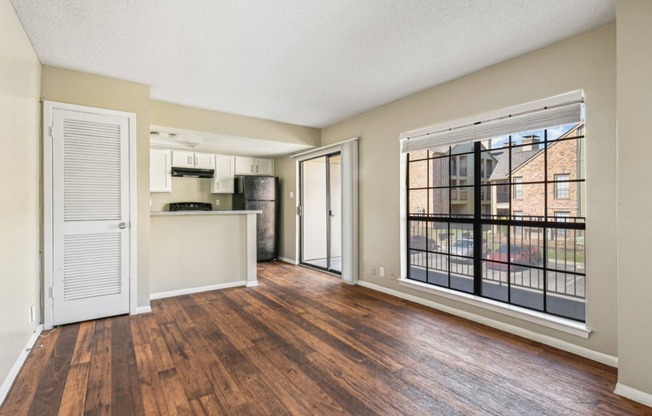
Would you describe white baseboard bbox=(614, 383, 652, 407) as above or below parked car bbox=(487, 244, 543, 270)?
below

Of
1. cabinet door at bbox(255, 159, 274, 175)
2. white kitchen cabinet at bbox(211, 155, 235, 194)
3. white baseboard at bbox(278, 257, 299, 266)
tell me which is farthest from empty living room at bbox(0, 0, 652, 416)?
cabinet door at bbox(255, 159, 274, 175)

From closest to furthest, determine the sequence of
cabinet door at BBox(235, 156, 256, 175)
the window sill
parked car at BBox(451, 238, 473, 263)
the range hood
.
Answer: the window sill, parked car at BBox(451, 238, 473, 263), the range hood, cabinet door at BBox(235, 156, 256, 175)

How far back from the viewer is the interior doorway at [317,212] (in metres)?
5.97

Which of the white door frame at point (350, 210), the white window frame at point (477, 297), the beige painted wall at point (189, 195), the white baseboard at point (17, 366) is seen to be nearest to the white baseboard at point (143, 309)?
the white baseboard at point (17, 366)

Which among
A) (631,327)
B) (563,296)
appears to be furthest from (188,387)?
(563,296)

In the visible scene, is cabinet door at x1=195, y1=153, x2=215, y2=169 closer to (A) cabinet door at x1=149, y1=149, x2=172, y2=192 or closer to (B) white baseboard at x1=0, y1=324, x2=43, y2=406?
(A) cabinet door at x1=149, y1=149, x2=172, y2=192

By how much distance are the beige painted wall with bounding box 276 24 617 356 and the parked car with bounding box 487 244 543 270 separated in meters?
0.47

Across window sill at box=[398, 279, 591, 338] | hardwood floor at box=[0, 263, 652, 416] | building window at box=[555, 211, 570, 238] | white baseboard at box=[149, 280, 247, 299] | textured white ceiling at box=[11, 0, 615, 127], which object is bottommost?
hardwood floor at box=[0, 263, 652, 416]

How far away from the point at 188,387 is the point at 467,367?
1.95 m

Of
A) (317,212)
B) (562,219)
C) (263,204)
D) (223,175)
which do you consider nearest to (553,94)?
(562,219)

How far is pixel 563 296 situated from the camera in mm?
2830

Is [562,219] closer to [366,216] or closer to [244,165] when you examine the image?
[366,216]

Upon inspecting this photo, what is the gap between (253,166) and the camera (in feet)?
22.1

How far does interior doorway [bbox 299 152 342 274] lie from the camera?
5.97 metres
